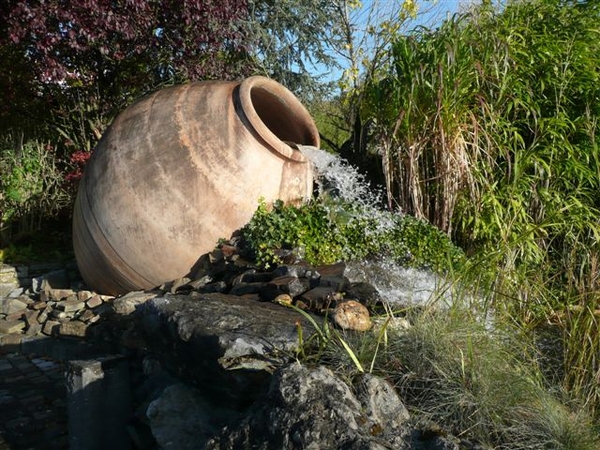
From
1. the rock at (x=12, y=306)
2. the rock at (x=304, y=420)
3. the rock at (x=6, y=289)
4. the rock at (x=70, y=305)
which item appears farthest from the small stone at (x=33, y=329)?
the rock at (x=304, y=420)

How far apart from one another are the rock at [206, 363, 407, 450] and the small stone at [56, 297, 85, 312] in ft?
10.1

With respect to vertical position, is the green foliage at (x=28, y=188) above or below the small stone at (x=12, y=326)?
above

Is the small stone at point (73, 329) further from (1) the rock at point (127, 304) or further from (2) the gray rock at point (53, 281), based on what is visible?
(2) the gray rock at point (53, 281)

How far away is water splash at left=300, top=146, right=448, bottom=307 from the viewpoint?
384 cm

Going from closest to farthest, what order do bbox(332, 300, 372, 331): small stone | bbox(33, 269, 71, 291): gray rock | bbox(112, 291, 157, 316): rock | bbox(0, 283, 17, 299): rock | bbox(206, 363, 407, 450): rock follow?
bbox(206, 363, 407, 450): rock
bbox(332, 300, 372, 331): small stone
bbox(112, 291, 157, 316): rock
bbox(33, 269, 71, 291): gray rock
bbox(0, 283, 17, 299): rock

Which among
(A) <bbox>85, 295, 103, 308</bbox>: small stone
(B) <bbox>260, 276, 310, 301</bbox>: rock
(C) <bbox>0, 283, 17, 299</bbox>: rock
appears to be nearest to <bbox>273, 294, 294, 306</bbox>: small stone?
(B) <bbox>260, 276, 310, 301</bbox>: rock

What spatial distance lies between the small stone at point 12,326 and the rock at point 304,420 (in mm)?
3343

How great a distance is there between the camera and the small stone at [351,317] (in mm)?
2898

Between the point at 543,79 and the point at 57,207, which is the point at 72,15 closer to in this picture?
the point at 57,207

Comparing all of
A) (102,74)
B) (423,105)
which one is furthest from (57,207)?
(423,105)

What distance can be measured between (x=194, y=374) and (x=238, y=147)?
2.18 meters

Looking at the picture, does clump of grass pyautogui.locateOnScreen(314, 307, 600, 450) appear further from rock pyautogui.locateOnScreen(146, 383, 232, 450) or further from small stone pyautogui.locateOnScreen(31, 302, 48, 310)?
small stone pyautogui.locateOnScreen(31, 302, 48, 310)

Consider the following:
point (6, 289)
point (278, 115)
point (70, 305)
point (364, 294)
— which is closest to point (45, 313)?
point (70, 305)

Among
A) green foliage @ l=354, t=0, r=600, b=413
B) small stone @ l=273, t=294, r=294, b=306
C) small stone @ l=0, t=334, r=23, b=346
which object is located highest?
green foliage @ l=354, t=0, r=600, b=413
